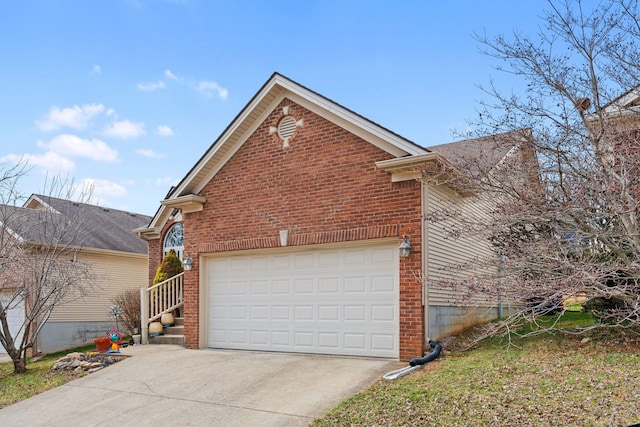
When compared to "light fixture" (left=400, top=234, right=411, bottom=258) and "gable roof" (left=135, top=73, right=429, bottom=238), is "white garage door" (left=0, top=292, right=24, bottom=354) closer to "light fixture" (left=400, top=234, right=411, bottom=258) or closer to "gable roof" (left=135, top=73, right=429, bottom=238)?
"gable roof" (left=135, top=73, right=429, bottom=238)

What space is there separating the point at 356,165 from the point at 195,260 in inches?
190

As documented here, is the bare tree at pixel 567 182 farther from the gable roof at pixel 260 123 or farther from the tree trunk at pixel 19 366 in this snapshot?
the tree trunk at pixel 19 366

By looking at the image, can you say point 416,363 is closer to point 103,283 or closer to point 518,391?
point 518,391

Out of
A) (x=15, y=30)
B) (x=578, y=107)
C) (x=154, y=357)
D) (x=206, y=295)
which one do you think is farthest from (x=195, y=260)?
(x=578, y=107)

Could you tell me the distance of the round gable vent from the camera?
12227 millimetres

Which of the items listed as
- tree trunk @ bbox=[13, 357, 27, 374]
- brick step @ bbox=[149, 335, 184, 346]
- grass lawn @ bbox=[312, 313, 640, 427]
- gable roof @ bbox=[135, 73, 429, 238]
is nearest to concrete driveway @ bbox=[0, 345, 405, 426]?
grass lawn @ bbox=[312, 313, 640, 427]

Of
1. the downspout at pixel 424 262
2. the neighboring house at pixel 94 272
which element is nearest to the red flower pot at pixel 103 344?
the neighboring house at pixel 94 272

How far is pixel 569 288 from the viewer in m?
6.07

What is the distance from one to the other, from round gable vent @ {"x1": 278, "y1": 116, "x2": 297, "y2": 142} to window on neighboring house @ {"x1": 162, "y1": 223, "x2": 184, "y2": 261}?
843 centimetres

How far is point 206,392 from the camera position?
9.07 metres

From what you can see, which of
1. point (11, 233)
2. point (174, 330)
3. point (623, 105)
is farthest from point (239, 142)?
point (623, 105)

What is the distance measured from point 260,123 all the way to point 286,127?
71cm

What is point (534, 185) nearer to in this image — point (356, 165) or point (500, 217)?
point (500, 217)

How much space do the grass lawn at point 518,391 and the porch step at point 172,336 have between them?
6.67 m
